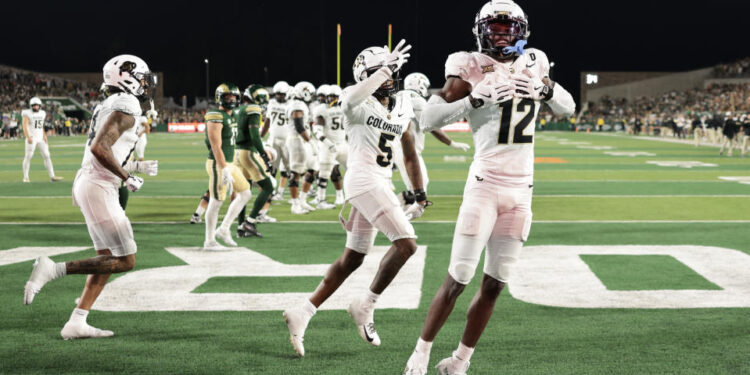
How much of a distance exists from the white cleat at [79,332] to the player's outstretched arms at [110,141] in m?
1.00

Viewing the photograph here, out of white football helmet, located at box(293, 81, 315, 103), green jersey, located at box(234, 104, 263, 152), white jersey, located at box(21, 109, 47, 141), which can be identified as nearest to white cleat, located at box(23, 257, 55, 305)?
green jersey, located at box(234, 104, 263, 152)

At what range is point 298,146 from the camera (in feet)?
41.6

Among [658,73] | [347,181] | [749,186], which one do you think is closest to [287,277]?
[347,181]

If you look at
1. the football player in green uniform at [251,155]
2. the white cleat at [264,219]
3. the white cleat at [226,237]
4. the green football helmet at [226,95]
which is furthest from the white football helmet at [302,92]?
the white cleat at [226,237]

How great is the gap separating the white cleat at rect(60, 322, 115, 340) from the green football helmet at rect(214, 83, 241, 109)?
405cm

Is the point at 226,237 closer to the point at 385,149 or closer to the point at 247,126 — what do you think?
the point at 247,126

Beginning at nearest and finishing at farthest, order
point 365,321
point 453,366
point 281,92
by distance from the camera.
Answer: point 453,366 < point 365,321 < point 281,92

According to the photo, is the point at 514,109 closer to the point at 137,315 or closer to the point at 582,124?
the point at 137,315

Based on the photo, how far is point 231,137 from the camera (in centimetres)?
911

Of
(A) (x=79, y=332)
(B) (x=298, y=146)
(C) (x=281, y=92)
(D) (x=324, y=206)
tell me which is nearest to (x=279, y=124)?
(C) (x=281, y=92)

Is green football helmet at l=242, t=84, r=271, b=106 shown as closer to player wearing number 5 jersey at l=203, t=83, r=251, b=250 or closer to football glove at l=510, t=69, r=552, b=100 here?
player wearing number 5 jersey at l=203, t=83, r=251, b=250

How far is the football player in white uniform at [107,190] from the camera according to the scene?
505 centimetres

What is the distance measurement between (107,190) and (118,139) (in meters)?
0.34

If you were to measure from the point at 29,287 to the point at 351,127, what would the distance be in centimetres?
230
